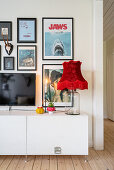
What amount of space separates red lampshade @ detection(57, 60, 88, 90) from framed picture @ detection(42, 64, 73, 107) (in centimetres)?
37

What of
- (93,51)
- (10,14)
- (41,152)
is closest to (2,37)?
(10,14)

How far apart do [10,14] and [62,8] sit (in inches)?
36.4

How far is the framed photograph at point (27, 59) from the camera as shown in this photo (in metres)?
2.85

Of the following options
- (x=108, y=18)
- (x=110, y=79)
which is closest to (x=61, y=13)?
(x=108, y=18)

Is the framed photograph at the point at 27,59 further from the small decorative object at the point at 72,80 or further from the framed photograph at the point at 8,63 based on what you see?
the small decorative object at the point at 72,80

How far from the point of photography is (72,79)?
2.43 m

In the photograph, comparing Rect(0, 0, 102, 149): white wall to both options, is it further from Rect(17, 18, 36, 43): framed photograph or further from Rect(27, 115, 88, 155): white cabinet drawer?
Rect(27, 115, 88, 155): white cabinet drawer

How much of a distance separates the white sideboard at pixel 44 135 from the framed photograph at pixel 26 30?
1.37m

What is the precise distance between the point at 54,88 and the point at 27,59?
70 cm

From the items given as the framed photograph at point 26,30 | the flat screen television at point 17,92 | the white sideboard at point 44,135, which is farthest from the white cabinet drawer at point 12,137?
the framed photograph at point 26,30

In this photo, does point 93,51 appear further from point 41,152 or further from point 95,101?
point 41,152

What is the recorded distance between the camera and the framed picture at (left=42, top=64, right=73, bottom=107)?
9.27ft

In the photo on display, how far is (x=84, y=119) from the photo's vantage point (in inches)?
91.0

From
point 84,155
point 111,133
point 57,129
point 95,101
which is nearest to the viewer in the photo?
point 57,129
